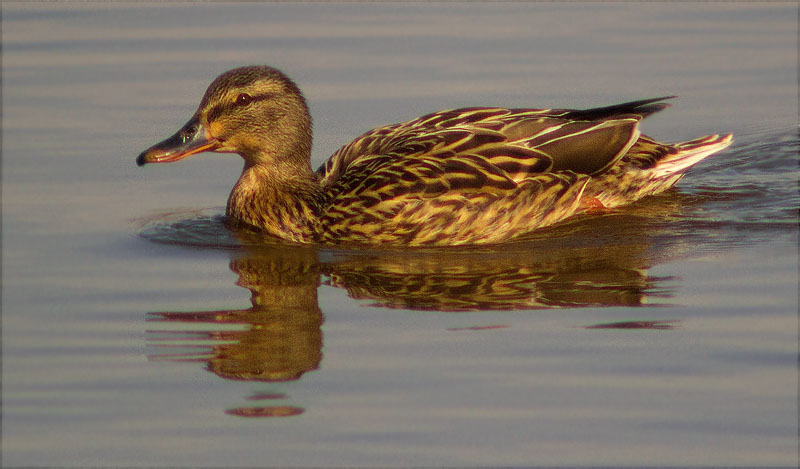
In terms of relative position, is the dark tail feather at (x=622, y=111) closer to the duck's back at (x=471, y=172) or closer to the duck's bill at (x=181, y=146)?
the duck's back at (x=471, y=172)

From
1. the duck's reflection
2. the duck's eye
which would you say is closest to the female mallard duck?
the duck's eye

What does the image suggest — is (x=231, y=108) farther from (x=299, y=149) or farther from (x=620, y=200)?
(x=620, y=200)

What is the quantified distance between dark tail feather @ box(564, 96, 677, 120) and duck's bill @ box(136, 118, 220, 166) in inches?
111

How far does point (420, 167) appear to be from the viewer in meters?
10.6

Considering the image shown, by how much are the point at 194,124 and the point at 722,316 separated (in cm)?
442

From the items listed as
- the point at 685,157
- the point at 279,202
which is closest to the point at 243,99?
the point at 279,202

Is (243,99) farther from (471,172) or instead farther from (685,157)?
(685,157)

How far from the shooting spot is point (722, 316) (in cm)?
845

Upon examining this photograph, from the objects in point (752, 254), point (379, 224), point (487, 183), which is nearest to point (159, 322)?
point (379, 224)

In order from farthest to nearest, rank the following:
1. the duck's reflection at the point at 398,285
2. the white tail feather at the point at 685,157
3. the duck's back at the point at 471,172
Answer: the white tail feather at the point at 685,157 < the duck's back at the point at 471,172 < the duck's reflection at the point at 398,285

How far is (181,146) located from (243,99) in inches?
23.6

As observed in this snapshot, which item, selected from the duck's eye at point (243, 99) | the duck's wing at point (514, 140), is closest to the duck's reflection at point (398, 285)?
the duck's wing at point (514, 140)

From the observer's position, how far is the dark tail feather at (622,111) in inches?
439

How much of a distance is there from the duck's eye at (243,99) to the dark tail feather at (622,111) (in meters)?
2.49
